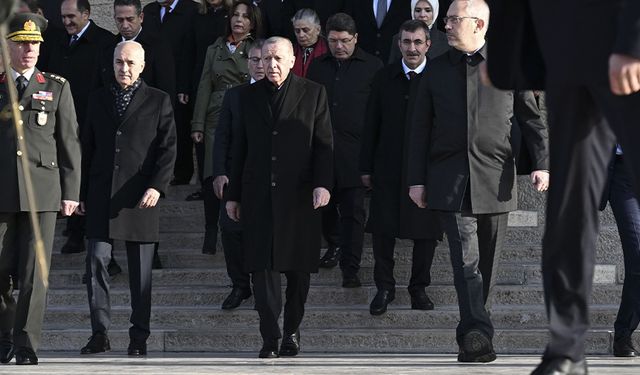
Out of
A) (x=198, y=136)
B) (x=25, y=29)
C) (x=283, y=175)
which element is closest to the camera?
(x=25, y=29)

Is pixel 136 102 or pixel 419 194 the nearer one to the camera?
pixel 419 194

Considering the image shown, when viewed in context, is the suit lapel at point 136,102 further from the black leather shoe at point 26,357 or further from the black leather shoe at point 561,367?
the black leather shoe at point 561,367

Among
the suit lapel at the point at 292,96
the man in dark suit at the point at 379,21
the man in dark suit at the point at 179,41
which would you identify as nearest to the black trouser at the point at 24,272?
the suit lapel at the point at 292,96

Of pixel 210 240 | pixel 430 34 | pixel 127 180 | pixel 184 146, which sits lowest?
pixel 210 240

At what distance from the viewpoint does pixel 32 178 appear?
9656 mm

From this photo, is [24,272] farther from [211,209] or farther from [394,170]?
[394,170]

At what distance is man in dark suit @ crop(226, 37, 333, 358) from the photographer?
994 cm

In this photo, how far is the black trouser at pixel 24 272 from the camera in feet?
31.2

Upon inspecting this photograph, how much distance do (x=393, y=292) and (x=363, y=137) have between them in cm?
116

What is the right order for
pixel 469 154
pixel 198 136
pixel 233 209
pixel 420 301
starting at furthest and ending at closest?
pixel 198 136, pixel 420 301, pixel 233 209, pixel 469 154

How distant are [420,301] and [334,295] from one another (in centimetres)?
72

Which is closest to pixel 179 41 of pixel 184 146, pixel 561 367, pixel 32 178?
pixel 184 146

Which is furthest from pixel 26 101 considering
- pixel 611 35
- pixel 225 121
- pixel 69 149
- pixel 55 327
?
pixel 611 35

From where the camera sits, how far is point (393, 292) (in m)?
11.1
